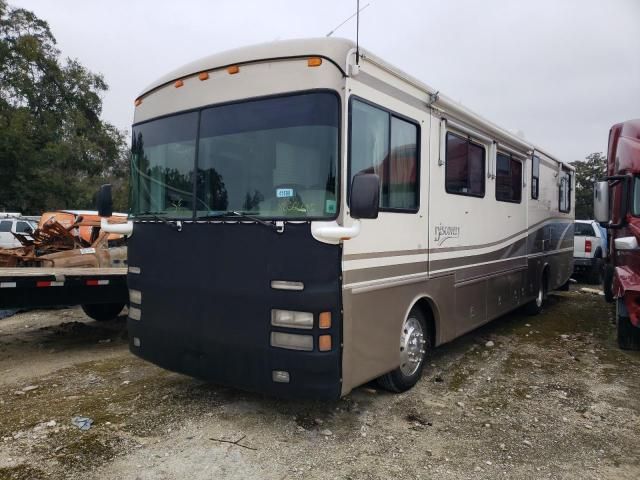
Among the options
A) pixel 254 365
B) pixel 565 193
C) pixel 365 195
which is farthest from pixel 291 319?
pixel 565 193

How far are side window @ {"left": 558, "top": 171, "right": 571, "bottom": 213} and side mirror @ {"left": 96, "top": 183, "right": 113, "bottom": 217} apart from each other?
8.47 meters

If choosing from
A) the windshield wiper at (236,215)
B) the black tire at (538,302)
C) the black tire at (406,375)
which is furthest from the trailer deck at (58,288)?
the black tire at (538,302)

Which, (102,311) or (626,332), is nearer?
(626,332)

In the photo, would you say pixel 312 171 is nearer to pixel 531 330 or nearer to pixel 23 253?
pixel 531 330

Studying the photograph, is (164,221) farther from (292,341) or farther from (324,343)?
(324,343)

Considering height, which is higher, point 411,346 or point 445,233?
point 445,233

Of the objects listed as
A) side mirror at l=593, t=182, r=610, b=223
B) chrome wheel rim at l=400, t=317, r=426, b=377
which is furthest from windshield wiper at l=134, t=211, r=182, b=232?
side mirror at l=593, t=182, r=610, b=223

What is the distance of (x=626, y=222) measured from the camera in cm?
638

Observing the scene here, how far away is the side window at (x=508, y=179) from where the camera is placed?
6.98 meters

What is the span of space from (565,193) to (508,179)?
412 centimetres

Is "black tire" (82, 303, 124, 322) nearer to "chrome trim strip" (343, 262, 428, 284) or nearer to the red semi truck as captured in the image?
"chrome trim strip" (343, 262, 428, 284)

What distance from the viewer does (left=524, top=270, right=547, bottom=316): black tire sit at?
29.9 feet

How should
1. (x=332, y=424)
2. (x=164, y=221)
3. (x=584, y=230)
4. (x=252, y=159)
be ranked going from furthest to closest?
1. (x=584, y=230)
2. (x=164, y=221)
3. (x=332, y=424)
4. (x=252, y=159)

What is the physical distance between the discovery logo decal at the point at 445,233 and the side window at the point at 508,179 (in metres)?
1.56
